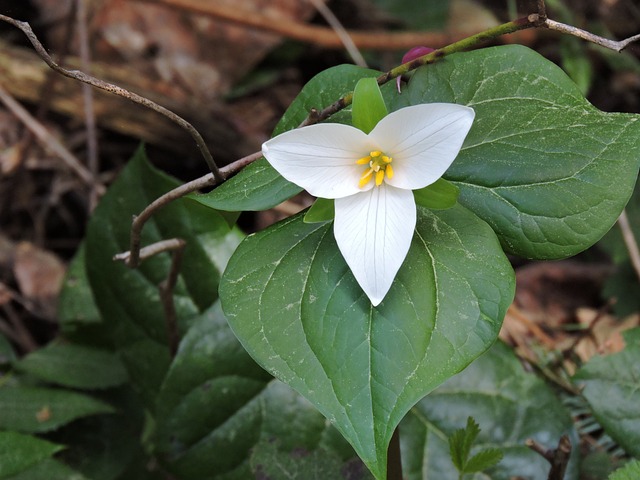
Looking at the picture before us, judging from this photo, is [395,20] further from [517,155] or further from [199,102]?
[517,155]

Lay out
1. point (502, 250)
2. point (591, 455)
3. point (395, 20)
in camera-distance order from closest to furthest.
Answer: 1. point (502, 250)
2. point (591, 455)
3. point (395, 20)

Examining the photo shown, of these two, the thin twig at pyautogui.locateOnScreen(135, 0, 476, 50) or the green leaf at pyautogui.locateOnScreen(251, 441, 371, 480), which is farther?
the thin twig at pyautogui.locateOnScreen(135, 0, 476, 50)

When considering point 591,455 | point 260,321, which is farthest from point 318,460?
point 591,455

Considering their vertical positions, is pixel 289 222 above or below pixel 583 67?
above

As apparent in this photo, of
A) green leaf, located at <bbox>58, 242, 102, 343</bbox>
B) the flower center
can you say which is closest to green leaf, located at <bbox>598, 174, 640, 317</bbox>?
the flower center

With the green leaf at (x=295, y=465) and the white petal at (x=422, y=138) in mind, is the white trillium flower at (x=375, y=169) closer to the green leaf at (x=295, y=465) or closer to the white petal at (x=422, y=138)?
the white petal at (x=422, y=138)

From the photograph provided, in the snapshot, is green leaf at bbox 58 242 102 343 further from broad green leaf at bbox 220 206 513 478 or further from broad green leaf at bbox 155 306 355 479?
broad green leaf at bbox 220 206 513 478

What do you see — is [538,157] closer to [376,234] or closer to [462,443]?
[376,234]
